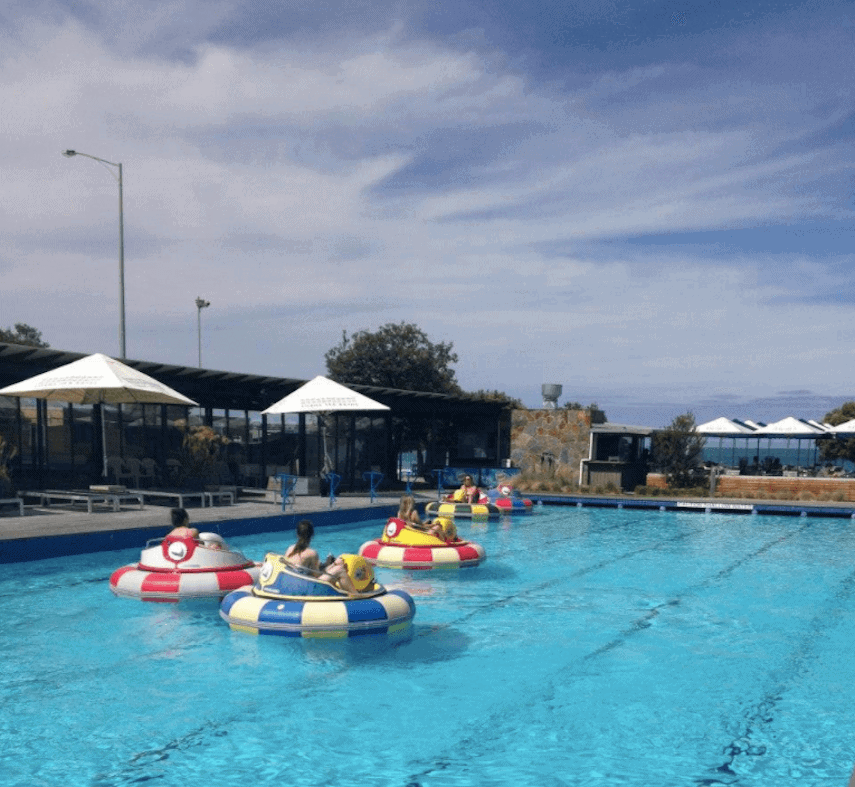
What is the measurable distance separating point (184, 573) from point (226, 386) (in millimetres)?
12605

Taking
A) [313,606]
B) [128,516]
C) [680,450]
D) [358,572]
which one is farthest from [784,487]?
[313,606]

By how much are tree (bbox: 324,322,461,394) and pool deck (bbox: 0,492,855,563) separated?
14141mm

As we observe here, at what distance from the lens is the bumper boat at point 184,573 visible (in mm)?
10500

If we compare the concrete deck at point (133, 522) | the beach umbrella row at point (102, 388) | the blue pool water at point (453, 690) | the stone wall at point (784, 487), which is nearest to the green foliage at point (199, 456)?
the concrete deck at point (133, 522)

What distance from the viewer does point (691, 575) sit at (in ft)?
45.9

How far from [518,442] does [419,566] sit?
56.8 ft

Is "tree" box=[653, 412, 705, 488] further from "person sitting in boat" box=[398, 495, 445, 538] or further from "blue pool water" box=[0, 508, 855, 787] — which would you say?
"person sitting in boat" box=[398, 495, 445, 538]

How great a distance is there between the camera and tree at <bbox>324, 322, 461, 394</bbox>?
3947 centimetres

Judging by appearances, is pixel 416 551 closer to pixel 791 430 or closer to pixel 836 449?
pixel 791 430

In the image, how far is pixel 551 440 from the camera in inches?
1168

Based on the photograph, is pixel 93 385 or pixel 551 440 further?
pixel 551 440

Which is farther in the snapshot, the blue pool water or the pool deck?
the pool deck

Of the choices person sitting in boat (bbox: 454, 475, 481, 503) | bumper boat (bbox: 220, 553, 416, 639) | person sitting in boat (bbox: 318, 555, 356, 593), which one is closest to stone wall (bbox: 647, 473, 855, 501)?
person sitting in boat (bbox: 454, 475, 481, 503)

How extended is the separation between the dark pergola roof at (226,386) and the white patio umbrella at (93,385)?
1025 millimetres
